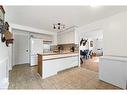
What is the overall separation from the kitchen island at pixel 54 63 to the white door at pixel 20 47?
8.77 feet

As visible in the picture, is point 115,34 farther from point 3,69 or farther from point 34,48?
point 34,48

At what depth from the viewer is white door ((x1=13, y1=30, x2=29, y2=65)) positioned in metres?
A: 6.13

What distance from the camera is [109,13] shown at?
10.9ft

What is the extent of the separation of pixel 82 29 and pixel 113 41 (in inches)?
88.2

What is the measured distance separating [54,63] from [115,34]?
2.56 metres

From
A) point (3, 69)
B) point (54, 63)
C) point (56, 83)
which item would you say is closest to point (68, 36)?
point (54, 63)

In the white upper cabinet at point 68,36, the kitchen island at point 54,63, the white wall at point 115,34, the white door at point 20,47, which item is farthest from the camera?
the white door at point 20,47

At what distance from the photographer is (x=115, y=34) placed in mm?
3291

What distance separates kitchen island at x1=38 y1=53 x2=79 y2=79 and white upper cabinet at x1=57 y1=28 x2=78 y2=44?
3.12ft

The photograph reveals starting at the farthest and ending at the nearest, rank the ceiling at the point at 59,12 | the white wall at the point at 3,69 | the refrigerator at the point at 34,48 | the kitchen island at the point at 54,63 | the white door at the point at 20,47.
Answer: the white door at the point at 20,47, the refrigerator at the point at 34,48, the kitchen island at the point at 54,63, the ceiling at the point at 59,12, the white wall at the point at 3,69

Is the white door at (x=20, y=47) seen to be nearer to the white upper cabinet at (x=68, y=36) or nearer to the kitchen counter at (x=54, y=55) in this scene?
the white upper cabinet at (x=68, y=36)

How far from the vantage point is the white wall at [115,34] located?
10.0 feet

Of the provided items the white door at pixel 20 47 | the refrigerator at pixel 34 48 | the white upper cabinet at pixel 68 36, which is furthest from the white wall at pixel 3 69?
the white upper cabinet at pixel 68 36
